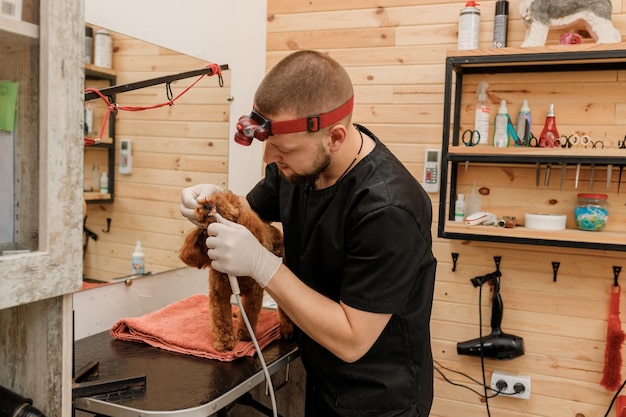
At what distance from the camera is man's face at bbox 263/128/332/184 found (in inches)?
49.0

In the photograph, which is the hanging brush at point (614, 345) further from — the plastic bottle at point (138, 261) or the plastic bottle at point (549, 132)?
the plastic bottle at point (138, 261)

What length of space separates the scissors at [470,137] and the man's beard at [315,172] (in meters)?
1.06

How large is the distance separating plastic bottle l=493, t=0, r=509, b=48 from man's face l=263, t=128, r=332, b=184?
3.82ft

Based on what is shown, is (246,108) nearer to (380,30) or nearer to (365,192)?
(380,30)

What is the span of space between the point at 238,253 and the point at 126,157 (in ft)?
2.57

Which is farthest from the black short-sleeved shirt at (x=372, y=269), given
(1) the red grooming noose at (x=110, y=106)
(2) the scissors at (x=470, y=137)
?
(2) the scissors at (x=470, y=137)

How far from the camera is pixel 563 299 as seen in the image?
7.15 ft

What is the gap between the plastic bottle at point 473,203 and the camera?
7.46 ft

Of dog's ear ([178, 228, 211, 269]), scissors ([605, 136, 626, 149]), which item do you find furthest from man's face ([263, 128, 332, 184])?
scissors ([605, 136, 626, 149])

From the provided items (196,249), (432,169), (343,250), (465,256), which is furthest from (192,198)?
(465,256)

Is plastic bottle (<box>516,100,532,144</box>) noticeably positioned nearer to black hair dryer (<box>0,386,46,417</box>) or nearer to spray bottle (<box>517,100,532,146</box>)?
spray bottle (<box>517,100,532,146</box>)

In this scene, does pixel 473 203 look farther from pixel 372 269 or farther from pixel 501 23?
pixel 372 269

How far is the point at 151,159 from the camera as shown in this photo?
6.38ft

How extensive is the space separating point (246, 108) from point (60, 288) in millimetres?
1783
